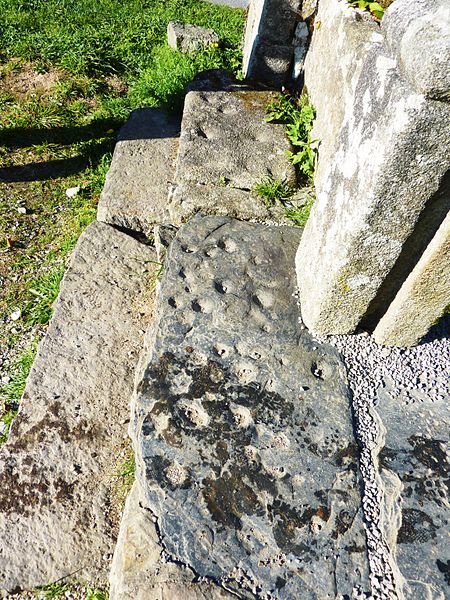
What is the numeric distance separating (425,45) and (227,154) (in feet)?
6.79

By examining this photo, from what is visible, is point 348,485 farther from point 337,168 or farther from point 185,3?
point 185,3

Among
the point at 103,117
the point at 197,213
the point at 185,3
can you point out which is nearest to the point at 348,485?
the point at 197,213

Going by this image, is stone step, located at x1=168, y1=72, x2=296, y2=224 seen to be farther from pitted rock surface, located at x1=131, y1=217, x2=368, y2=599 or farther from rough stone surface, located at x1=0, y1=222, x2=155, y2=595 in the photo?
rough stone surface, located at x1=0, y1=222, x2=155, y2=595

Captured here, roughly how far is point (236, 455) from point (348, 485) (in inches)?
17.8

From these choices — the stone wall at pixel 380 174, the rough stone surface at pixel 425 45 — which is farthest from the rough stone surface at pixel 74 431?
the rough stone surface at pixel 425 45

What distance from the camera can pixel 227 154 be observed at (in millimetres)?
3537

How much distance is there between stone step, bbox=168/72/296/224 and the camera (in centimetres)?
315

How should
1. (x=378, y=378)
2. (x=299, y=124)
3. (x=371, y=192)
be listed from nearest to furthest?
(x=371, y=192), (x=378, y=378), (x=299, y=124)

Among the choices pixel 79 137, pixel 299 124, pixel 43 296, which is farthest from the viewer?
pixel 79 137

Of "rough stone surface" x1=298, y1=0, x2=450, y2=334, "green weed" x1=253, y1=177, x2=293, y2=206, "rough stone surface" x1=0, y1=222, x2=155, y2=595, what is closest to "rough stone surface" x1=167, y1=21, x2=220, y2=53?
"green weed" x1=253, y1=177, x2=293, y2=206

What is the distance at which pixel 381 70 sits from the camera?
6.11ft

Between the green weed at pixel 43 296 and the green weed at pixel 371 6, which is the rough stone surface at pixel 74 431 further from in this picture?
the green weed at pixel 371 6

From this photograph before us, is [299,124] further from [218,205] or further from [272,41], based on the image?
[218,205]

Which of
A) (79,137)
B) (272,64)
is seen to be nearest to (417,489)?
(272,64)
